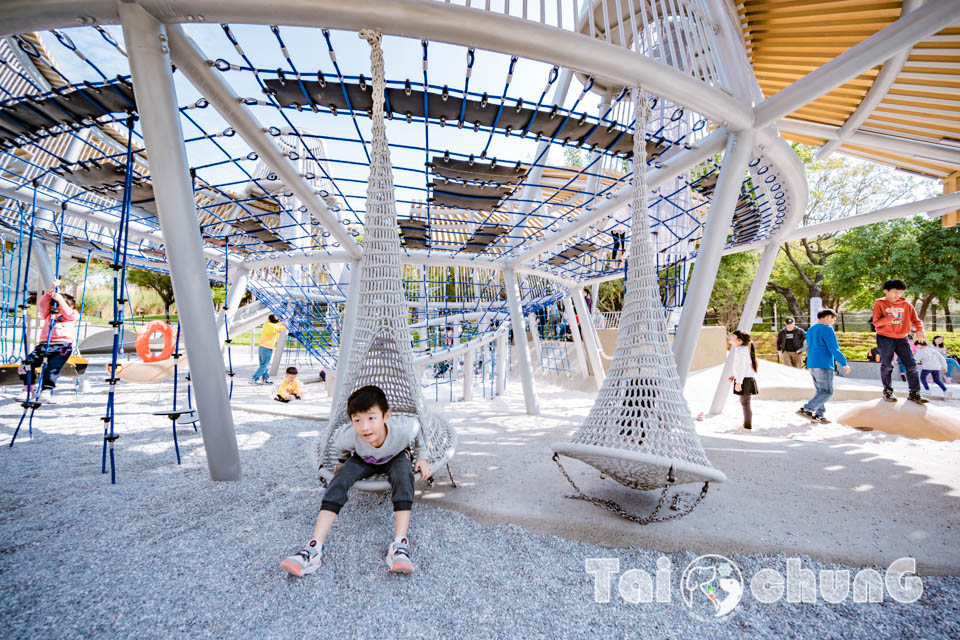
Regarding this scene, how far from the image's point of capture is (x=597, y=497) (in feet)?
7.07

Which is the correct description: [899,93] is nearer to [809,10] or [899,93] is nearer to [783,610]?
[809,10]

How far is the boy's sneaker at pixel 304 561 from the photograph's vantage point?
1429mm

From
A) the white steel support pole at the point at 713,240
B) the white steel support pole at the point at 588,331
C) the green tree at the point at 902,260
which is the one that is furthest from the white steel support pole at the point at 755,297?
the green tree at the point at 902,260

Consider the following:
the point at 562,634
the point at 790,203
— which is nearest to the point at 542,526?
the point at 562,634

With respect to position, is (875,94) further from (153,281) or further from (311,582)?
(153,281)

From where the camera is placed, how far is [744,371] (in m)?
4.63

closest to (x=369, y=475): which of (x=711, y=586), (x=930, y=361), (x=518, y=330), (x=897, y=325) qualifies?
(x=711, y=586)

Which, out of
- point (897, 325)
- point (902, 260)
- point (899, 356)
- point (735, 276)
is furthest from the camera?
point (735, 276)

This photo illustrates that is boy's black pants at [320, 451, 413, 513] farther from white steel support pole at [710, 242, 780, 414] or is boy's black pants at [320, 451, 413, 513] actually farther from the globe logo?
white steel support pole at [710, 242, 780, 414]

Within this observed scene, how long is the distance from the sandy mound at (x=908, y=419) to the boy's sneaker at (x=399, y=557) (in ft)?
16.3

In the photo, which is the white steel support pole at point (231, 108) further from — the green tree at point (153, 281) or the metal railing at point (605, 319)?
the green tree at point (153, 281)

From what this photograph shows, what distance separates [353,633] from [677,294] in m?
6.53

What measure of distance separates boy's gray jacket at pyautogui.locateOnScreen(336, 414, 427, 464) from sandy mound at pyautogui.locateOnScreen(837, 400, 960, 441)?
480cm

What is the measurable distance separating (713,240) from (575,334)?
582 centimetres
